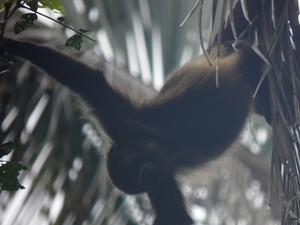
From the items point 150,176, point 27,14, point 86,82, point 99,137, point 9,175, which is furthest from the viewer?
point 150,176

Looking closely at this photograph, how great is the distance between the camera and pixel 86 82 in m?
3.33

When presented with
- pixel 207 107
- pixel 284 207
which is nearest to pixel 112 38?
pixel 207 107

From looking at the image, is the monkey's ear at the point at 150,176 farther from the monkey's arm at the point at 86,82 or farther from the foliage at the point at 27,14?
the foliage at the point at 27,14

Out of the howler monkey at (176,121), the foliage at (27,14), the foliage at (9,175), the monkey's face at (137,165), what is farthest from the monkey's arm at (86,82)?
the foliage at (9,175)

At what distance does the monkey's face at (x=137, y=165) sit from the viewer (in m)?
3.74

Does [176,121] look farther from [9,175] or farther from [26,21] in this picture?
[9,175]

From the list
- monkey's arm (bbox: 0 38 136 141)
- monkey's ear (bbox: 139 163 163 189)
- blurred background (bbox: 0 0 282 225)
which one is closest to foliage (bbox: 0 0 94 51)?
monkey's arm (bbox: 0 38 136 141)

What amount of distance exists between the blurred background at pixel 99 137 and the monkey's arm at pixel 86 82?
88 mm

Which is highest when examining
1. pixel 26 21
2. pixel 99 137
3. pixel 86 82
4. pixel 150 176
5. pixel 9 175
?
pixel 26 21

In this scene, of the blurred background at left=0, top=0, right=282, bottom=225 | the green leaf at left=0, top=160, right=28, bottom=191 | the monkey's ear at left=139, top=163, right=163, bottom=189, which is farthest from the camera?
the monkey's ear at left=139, top=163, right=163, bottom=189

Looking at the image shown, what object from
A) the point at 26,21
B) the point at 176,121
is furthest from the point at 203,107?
the point at 26,21

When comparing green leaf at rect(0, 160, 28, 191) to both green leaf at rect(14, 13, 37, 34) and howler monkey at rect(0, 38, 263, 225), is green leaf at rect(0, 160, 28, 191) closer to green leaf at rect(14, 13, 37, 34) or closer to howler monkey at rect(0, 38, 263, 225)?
green leaf at rect(14, 13, 37, 34)

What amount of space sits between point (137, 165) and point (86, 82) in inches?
34.4

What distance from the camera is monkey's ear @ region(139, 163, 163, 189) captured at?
383cm
